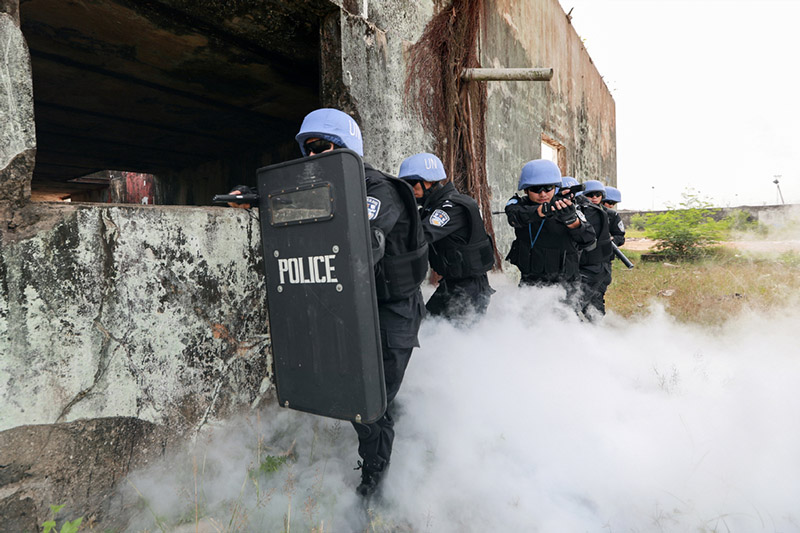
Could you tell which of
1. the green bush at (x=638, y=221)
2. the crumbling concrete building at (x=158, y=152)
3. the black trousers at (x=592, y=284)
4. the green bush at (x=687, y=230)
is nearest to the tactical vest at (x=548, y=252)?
the black trousers at (x=592, y=284)

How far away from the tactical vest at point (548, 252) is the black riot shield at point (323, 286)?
7.68 ft

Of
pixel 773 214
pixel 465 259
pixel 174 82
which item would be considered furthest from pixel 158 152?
pixel 773 214

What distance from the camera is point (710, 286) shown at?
6.74 m

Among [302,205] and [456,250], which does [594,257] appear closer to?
[456,250]

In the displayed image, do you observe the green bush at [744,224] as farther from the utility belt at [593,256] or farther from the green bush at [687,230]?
the utility belt at [593,256]

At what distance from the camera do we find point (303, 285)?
174cm

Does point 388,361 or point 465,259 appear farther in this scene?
point 465,259

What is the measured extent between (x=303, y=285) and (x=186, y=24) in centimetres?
202

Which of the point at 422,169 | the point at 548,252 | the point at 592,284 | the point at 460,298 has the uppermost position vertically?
the point at 422,169

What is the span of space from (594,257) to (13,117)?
397 cm

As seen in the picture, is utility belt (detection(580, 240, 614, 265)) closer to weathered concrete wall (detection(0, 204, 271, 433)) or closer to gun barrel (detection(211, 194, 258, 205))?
weathered concrete wall (detection(0, 204, 271, 433))

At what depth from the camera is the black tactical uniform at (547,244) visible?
11.7ft

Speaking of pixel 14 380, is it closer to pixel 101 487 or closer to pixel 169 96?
pixel 101 487

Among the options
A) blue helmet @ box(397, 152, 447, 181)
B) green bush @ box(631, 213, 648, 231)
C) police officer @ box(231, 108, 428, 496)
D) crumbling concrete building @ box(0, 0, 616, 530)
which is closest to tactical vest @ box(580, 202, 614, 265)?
crumbling concrete building @ box(0, 0, 616, 530)
